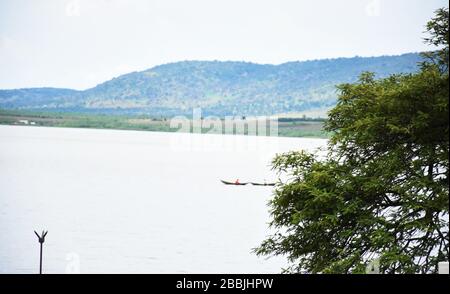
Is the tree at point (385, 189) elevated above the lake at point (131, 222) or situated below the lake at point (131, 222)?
above

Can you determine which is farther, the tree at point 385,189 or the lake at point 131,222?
the lake at point 131,222

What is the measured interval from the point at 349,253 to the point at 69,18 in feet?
562

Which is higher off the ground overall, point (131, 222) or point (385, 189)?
point (385, 189)

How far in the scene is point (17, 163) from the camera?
10569 centimetres

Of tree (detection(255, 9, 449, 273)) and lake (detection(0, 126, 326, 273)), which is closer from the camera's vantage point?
tree (detection(255, 9, 449, 273))

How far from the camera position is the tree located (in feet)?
40.9

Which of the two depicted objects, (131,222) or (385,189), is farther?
(131,222)

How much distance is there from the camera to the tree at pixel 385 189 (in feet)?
40.9

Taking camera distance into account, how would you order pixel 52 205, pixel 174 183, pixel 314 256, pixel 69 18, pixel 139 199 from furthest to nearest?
pixel 69 18
pixel 174 183
pixel 139 199
pixel 52 205
pixel 314 256

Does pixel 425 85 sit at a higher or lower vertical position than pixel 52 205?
higher

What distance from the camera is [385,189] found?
13.4 m

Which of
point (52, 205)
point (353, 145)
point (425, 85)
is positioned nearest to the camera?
point (425, 85)
